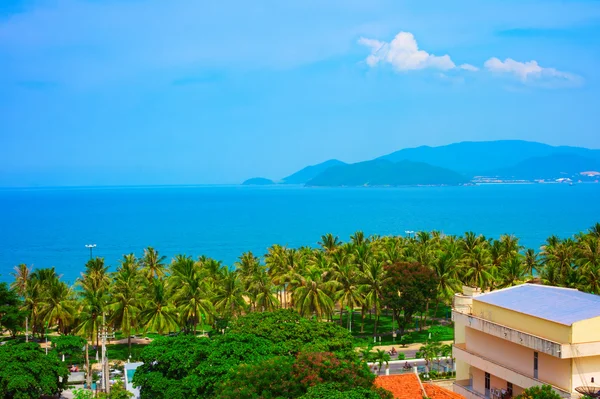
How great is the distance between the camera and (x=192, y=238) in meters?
175

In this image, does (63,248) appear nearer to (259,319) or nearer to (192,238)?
(192,238)

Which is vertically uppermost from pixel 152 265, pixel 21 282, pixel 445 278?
pixel 152 265

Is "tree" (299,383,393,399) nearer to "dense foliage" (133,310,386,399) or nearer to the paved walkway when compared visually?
"dense foliage" (133,310,386,399)

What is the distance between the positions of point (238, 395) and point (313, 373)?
3341 mm

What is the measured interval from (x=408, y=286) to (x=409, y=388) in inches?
1000

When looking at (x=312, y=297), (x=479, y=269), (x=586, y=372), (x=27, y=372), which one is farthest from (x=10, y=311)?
(x=479, y=269)

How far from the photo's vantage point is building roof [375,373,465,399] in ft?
109

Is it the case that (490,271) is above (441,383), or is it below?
Answer: above

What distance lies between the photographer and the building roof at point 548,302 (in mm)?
27656

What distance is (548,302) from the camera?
30188 millimetres

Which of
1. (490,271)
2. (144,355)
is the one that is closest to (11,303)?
(144,355)

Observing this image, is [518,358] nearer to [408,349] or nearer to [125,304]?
[408,349]

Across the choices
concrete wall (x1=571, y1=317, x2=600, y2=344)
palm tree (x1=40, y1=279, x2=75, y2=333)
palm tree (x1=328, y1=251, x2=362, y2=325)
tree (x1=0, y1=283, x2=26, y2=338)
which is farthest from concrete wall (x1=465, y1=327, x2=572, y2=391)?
tree (x1=0, y1=283, x2=26, y2=338)

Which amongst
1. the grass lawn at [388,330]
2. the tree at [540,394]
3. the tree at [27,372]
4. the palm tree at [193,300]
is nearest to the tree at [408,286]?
the grass lawn at [388,330]
